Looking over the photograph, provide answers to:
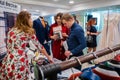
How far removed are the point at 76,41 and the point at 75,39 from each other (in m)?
0.03

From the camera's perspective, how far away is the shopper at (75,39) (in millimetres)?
2492

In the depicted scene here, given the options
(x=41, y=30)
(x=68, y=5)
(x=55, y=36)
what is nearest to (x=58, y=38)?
(x=55, y=36)

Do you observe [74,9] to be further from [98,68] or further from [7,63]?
[98,68]

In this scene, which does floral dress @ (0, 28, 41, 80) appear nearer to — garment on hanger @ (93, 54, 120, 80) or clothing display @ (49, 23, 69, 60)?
clothing display @ (49, 23, 69, 60)

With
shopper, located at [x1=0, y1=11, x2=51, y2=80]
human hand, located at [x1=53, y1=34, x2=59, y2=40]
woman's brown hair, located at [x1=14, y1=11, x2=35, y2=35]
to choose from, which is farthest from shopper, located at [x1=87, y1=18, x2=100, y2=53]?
shopper, located at [x1=0, y1=11, x2=51, y2=80]

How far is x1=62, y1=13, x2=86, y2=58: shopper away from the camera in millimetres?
2492

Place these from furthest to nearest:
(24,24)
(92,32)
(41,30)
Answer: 1. (92,32)
2. (41,30)
3. (24,24)

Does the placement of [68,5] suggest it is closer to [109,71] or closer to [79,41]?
[79,41]

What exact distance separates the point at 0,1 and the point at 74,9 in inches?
384

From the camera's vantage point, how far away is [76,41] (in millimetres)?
2586

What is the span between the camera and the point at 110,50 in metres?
1.12

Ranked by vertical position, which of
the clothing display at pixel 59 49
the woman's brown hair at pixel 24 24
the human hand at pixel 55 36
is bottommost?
the clothing display at pixel 59 49

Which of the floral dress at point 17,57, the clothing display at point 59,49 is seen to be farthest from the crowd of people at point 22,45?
the clothing display at point 59,49

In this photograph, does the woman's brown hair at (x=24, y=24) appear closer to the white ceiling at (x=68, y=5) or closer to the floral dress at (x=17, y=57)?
the floral dress at (x=17, y=57)
